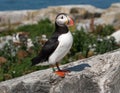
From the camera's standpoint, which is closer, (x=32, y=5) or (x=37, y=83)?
(x=37, y=83)

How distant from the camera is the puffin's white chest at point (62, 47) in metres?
9.74

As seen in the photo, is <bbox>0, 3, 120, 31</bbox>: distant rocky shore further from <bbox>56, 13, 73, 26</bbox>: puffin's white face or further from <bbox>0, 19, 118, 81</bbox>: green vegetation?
<bbox>56, 13, 73, 26</bbox>: puffin's white face

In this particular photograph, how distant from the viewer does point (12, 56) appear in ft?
52.0

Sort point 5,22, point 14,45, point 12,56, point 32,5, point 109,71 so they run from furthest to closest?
point 32,5
point 5,22
point 14,45
point 12,56
point 109,71

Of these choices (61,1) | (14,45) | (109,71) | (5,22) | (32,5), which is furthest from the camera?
(61,1)

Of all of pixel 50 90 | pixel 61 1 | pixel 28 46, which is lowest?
pixel 61 1

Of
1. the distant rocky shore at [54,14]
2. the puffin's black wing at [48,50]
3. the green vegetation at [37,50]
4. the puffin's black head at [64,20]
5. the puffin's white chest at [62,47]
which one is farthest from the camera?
the distant rocky shore at [54,14]

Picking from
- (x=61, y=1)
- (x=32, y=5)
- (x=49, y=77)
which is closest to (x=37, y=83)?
(x=49, y=77)

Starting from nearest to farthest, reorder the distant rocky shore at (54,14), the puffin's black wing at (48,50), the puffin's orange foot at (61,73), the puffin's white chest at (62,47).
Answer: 1. the puffin's white chest at (62,47)
2. the puffin's black wing at (48,50)
3. the puffin's orange foot at (61,73)
4. the distant rocky shore at (54,14)

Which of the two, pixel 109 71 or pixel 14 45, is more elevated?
pixel 109 71

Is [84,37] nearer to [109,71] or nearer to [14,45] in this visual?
[14,45]

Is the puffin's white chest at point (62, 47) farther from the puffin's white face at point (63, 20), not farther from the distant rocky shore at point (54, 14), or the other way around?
the distant rocky shore at point (54, 14)

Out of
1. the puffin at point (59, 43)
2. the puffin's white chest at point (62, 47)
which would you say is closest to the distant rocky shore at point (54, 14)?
the puffin at point (59, 43)

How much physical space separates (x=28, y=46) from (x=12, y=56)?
142cm
